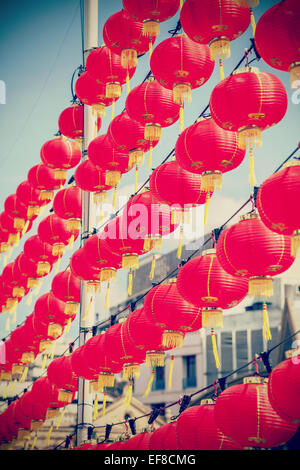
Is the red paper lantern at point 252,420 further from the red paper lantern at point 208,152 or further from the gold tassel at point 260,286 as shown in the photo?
the red paper lantern at point 208,152

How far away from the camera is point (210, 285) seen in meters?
4.50

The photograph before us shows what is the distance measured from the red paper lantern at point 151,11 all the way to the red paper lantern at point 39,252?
15.0 feet

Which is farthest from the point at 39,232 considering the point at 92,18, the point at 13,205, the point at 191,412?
the point at 191,412

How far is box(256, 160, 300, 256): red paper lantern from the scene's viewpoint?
12.0 feet

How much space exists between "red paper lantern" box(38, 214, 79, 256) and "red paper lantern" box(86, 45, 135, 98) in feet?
8.13

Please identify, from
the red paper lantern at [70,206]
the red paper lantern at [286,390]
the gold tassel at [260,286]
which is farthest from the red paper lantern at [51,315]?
the red paper lantern at [286,390]

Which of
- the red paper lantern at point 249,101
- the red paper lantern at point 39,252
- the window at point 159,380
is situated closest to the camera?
the red paper lantern at point 249,101

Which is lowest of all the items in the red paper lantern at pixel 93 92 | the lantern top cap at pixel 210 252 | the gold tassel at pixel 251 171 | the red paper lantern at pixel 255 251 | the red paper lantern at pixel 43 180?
the red paper lantern at pixel 255 251

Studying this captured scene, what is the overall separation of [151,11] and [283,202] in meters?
2.65

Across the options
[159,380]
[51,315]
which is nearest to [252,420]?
[51,315]

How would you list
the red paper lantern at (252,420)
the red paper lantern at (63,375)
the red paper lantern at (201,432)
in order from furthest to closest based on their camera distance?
the red paper lantern at (63,375) → the red paper lantern at (201,432) → the red paper lantern at (252,420)

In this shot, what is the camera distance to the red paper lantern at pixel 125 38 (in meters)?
5.93

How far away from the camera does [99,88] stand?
270 inches

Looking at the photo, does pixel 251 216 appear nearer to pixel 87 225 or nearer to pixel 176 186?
pixel 176 186
